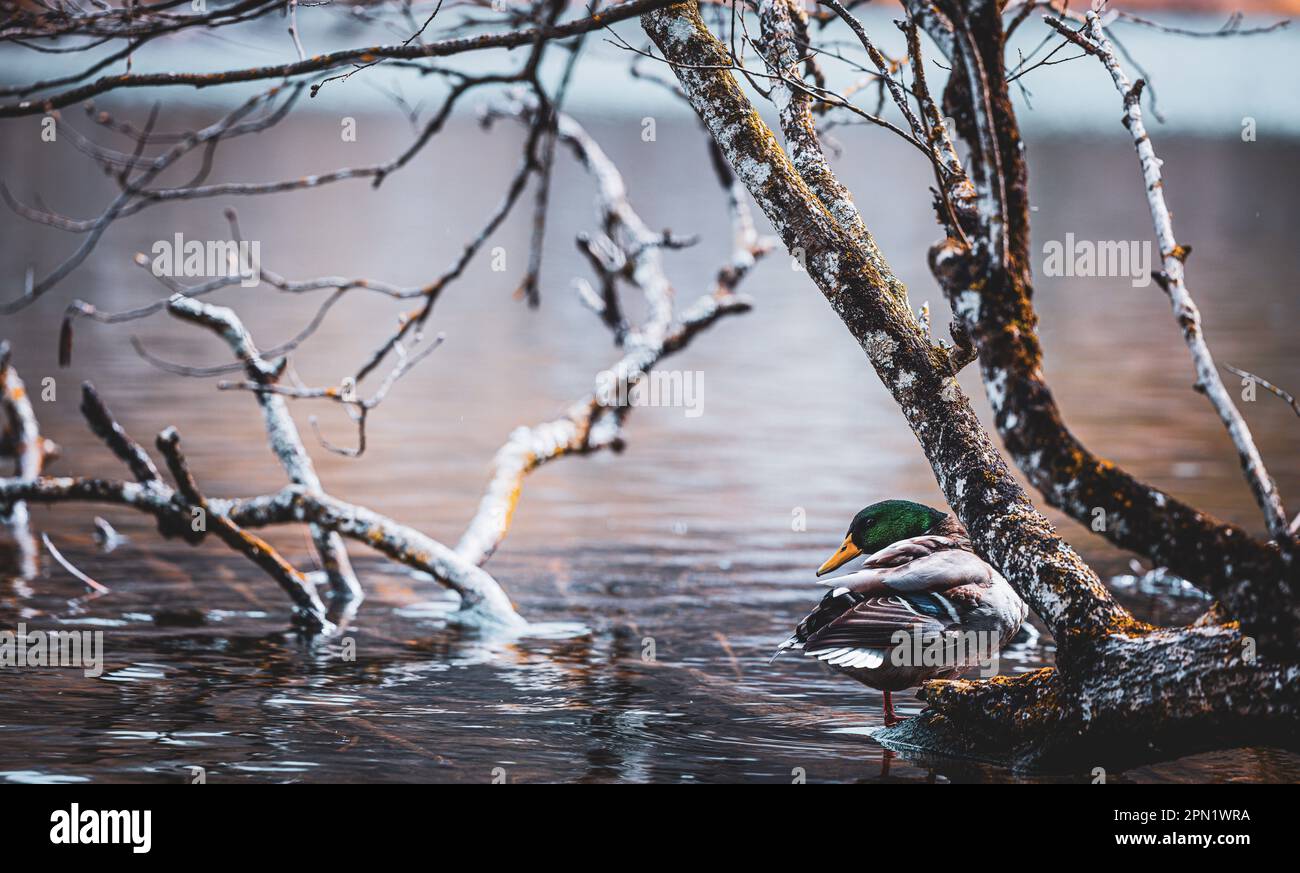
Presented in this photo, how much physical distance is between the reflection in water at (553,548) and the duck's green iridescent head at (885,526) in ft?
2.65

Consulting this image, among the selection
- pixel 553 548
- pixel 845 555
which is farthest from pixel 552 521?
pixel 845 555

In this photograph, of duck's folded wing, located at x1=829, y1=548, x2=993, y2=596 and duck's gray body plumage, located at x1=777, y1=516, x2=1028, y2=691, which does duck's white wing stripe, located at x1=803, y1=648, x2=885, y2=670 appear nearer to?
duck's gray body plumage, located at x1=777, y1=516, x2=1028, y2=691

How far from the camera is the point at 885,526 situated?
7.57 meters

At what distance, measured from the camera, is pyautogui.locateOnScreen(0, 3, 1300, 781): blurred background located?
7.29m

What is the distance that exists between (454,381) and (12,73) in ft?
366

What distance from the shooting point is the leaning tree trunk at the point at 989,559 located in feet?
18.5

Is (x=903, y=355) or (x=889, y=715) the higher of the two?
(x=903, y=355)

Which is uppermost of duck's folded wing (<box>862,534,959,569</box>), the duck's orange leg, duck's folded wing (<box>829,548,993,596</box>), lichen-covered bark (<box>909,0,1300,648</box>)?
lichen-covered bark (<box>909,0,1300,648</box>)

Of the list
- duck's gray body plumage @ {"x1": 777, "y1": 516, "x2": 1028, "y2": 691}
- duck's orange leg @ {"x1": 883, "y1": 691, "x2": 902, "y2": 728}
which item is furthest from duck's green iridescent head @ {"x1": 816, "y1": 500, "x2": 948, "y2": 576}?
duck's orange leg @ {"x1": 883, "y1": 691, "x2": 902, "y2": 728}

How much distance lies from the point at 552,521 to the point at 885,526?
6.05 m

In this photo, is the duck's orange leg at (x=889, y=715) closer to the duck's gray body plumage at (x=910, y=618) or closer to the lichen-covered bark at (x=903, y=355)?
the duck's gray body plumage at (x=910, y=618)

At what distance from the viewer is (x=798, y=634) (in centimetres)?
703

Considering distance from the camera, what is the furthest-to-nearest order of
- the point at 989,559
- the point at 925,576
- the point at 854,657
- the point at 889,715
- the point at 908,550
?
the point at 889,715, the point at 908,550, the point at 925,576, the point at 854,657, the point at 989,559

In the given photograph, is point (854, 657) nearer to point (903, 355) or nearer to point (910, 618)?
point (910, 618)
